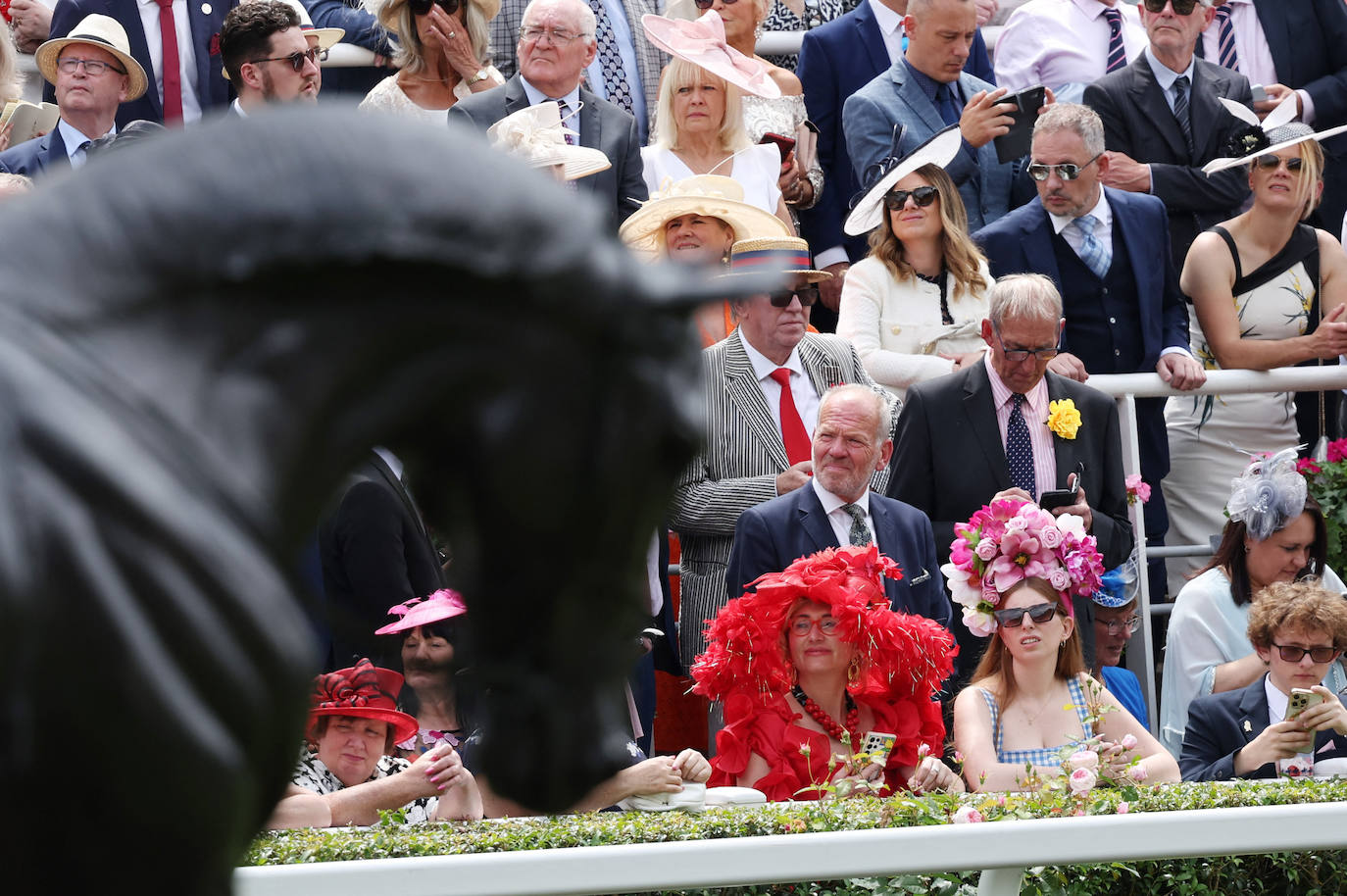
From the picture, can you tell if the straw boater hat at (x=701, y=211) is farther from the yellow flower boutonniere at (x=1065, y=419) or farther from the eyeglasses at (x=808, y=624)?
the eyeglasses at (x=808, y=624)

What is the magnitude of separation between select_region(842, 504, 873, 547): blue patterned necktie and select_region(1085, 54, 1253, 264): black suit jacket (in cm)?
310

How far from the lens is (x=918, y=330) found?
6.88m

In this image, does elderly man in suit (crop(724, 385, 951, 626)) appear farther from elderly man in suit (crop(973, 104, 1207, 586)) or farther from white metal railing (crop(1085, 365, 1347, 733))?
elderly man in suit (crop(973, 104, 1207, 586))

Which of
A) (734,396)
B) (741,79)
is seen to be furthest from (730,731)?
(741,79)

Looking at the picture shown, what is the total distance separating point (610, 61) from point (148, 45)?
2.05 m

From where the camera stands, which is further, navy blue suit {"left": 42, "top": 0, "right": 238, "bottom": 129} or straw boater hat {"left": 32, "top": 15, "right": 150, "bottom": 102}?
navy blue suit {"left": 42, "top": 0, "right": 238, "bottom": 129}

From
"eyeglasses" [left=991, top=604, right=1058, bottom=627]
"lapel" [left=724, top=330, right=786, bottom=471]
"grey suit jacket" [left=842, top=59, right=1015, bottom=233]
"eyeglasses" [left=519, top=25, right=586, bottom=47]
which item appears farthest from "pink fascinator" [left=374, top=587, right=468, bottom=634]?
"grey suit jacket" [left=842, top=59, right=1015, bottom=233]

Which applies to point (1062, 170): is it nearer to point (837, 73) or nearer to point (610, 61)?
point (837, 73)

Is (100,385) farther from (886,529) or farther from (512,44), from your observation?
(512,44)

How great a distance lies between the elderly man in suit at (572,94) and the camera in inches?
282

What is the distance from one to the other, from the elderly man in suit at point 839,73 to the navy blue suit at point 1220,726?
10.1 feet

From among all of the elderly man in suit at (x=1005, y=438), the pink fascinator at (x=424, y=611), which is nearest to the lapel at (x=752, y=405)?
the elderly man in suit at (x=1005, y=438)

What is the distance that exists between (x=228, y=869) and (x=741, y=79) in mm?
6464

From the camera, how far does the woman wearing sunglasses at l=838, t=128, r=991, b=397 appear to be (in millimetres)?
6836
